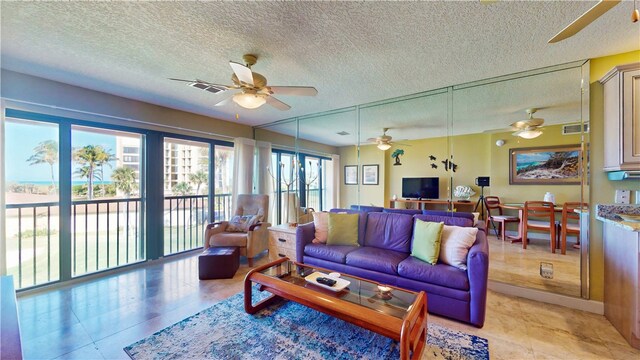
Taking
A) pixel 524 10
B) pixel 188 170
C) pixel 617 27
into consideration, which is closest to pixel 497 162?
pixel 617 27

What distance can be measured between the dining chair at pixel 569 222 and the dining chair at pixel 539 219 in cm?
7

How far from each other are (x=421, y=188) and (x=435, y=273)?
1.90 metres

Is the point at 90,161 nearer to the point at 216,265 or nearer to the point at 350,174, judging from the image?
the point at 216,265

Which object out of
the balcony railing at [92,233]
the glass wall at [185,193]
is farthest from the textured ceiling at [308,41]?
the balcony railing at [92,233]

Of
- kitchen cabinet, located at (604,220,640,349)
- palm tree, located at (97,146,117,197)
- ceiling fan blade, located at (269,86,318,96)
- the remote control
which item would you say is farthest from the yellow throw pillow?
palm tree, located at (97,146,117,197)

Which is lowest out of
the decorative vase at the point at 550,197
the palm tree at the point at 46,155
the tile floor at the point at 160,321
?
the tile floor at the point at 160,321

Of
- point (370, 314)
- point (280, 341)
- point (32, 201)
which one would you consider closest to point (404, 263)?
point (370, 314)

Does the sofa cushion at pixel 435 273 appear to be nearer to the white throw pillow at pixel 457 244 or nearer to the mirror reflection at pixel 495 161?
the white throw pillow at pixel 457 244

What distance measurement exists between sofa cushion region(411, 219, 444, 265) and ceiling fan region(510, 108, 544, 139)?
1620mm

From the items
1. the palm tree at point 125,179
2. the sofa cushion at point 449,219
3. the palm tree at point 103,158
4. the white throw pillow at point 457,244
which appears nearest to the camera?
the white throw pillow at point 457,244

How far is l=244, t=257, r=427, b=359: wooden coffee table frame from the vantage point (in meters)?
1.46

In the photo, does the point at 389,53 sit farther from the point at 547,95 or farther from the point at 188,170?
the point at 188,170

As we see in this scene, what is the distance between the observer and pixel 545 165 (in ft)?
8.96

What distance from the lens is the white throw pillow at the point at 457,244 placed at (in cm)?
228
